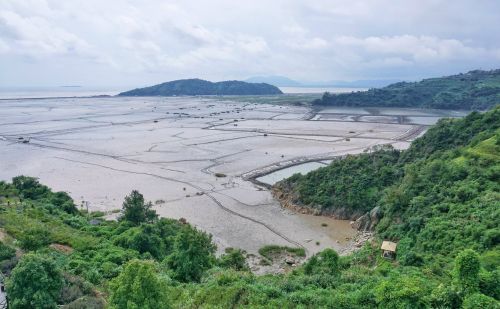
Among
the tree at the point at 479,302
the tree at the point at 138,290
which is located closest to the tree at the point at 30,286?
the tree at the point at 138,290

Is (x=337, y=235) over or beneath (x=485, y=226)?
beneath

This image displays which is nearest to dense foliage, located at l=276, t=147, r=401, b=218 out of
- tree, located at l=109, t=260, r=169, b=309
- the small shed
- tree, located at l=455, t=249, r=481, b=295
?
the small shed

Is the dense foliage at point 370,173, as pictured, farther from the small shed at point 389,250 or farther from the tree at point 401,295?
the tree at point 401,295

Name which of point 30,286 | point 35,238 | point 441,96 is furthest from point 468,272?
point 441,96

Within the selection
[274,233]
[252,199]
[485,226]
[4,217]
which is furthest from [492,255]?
[4,217]

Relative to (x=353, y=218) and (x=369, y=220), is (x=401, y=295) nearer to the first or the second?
(x=369, y=220)

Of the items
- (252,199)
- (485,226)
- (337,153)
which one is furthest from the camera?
(337,153)

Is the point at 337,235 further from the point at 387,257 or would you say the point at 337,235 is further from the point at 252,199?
the point at 252,199
